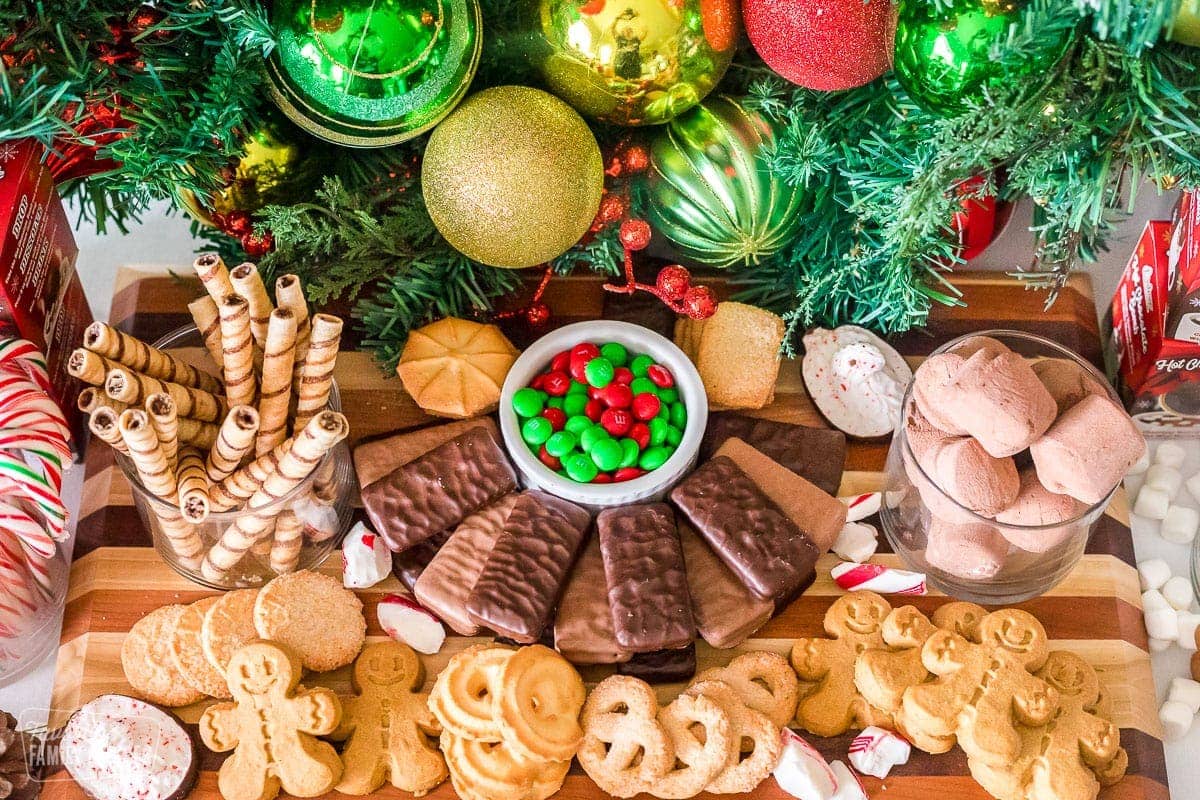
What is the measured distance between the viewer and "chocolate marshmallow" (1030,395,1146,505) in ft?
3.91

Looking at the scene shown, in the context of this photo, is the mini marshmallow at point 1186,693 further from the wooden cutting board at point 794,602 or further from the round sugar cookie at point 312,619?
the round sugar cookie at point 312,619

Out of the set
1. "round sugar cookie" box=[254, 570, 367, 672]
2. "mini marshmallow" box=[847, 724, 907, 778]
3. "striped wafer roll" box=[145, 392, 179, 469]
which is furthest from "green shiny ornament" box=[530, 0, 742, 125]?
"mini marshmallow" box=[847, 724, 907, 778]

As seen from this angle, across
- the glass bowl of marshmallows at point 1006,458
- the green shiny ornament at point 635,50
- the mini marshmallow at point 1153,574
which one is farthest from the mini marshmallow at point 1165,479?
the green shiny ornament at point 635,50

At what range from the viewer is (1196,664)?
4.63ft

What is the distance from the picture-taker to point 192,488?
122cm

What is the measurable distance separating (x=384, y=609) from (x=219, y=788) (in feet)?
0.86

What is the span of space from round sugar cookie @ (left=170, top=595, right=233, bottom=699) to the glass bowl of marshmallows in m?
0.83

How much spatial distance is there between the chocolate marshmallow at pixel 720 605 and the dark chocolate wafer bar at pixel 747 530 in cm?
1

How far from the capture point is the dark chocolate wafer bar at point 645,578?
51.1 inches

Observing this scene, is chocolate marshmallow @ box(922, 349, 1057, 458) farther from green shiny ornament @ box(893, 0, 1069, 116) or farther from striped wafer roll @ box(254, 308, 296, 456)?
striped wafer roll @ box(254, 308, 296, 456)

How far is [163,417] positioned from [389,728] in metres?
0.43

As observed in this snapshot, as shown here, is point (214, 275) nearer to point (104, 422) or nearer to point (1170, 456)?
point (104, 422)

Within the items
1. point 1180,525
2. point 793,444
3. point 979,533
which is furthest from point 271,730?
point 1180,525

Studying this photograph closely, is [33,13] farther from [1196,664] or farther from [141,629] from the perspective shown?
[1196,664]
